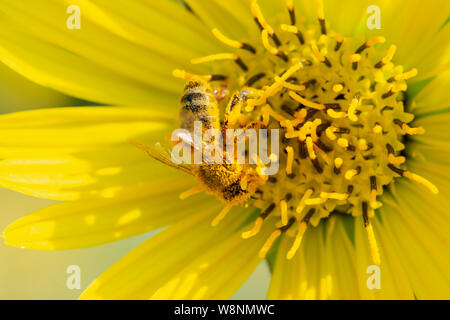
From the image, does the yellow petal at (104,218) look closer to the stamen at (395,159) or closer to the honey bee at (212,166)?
the honey bee at (212,166)

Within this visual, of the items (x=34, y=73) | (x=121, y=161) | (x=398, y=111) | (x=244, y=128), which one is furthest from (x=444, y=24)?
(x=34, y=73)

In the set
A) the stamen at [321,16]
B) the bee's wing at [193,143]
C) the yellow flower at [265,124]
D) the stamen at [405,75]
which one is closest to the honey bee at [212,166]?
the bee's wing at [193,143]

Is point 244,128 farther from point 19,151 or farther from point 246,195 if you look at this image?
point 19,151

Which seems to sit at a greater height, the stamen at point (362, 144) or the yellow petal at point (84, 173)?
the stamen at point (362, 144)

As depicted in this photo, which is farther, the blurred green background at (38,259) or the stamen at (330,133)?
the blurred green background at (38,259)

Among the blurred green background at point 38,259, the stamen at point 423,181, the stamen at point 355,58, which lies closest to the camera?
the stamen at point 423,181

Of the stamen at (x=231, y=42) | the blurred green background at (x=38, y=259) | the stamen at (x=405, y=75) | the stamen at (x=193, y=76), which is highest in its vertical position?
the stamen at (x=231, y=42)

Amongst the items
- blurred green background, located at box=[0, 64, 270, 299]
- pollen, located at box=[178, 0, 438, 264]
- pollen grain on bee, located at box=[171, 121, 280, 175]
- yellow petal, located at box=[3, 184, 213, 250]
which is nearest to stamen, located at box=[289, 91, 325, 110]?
pollen, located at box=[178, 0, 438, 264]
